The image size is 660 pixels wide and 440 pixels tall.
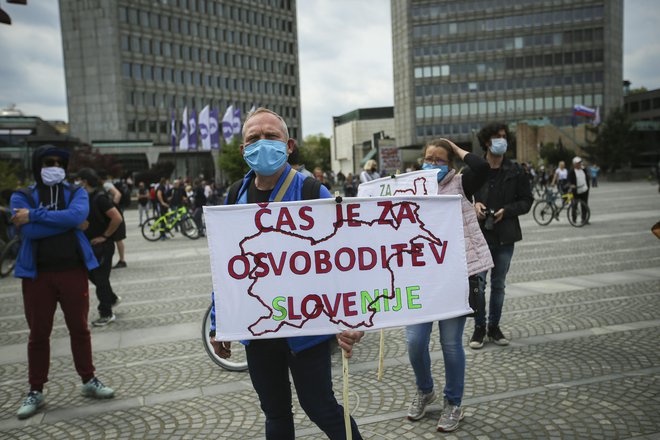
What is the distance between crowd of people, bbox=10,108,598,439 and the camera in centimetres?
262

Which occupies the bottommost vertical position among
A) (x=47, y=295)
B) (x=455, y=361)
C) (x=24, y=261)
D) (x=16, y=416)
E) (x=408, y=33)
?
(x=16, y=416)

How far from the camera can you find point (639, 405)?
12.6ft

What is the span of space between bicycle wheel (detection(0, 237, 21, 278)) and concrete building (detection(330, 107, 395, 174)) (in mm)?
91774

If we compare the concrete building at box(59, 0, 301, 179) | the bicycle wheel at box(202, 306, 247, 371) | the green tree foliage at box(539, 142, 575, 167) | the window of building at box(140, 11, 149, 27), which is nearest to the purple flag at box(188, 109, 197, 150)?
the concrete building at box(59, 0, 301, 179)

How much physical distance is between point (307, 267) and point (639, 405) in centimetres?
285

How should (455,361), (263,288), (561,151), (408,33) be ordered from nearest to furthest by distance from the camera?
1. (263,288)
2. (455,361)
3. (561,151)
4. (408,33)

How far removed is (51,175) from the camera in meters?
4.43

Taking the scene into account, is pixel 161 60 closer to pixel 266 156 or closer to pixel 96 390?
pixel 96 390

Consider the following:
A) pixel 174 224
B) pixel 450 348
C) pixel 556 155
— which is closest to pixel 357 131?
pixel 556 155

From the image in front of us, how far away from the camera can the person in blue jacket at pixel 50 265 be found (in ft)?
13.8

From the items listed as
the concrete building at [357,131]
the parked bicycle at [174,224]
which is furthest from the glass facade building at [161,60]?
the parked bicycle at [174,224]

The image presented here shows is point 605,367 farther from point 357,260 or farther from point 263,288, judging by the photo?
point 263,288

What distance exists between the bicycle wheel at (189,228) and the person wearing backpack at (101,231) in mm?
9930

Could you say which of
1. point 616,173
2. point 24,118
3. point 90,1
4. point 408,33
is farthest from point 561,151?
point 24,118
